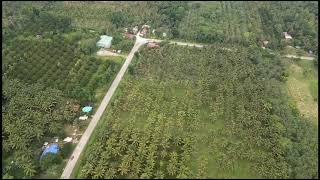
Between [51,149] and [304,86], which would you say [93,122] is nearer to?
[51,149]

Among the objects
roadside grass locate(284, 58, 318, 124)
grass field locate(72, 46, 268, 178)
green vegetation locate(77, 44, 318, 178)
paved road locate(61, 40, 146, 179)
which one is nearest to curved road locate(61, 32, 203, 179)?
paved road locate(61, 40, 146, 179)

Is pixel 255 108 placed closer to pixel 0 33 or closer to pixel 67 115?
pixel 67 115

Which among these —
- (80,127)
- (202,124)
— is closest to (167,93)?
(202,124)

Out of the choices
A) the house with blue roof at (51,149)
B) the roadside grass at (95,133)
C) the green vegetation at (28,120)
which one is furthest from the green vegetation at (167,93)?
the house with blue roof at (51,149)

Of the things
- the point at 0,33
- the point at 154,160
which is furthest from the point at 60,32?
the point at 154,160

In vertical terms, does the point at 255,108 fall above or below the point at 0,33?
below

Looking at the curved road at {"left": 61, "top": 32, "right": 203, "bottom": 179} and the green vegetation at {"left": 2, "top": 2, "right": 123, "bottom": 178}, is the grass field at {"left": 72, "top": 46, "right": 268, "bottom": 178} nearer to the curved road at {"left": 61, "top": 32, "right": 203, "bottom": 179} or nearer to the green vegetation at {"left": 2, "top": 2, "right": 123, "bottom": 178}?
the curved road at {"left": 61, "top": 32, "right": 203, "bottom": 179}

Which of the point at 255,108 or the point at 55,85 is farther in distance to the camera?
the point at 55,85

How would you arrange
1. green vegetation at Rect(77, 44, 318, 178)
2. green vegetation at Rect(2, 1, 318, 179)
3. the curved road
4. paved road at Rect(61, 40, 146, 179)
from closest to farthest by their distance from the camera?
green vegetation at Rect(77, 44, 318, 178) < paved road at Rect(61, 40, 146, 179) < the curved road < green vegetation at Rect(2, 1, 318, 179)
